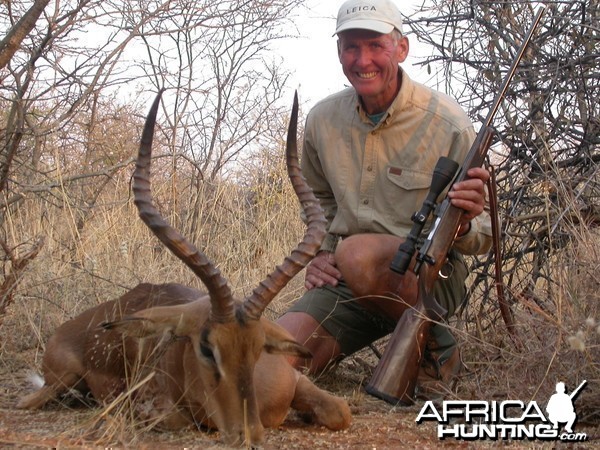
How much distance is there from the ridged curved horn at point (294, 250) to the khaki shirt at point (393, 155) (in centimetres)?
141

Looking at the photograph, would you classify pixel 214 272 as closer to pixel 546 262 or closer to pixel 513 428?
pixel 513 428

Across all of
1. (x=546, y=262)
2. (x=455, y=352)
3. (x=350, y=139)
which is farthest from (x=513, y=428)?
(x=350, y=139)

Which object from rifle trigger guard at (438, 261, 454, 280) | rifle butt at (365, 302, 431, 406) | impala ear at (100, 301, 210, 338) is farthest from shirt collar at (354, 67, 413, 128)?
impala ear at (100, 301, 210, 338)

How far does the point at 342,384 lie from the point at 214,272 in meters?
1.99

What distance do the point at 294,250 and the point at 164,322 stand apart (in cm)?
73

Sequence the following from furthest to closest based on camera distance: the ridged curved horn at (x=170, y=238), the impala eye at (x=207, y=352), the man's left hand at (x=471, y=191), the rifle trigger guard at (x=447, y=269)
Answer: the rifle trigger guard at (x=447, y=269) < the man's left hand at (x=471, y=191) < the impala eye at (x=207, y=352) < the ridged curved horn at (x=170, y=238)

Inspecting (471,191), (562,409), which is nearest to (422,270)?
(471,191)

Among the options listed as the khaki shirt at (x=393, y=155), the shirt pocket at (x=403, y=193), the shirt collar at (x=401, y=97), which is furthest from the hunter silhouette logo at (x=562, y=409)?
the shirt collar at (x=401, y=97)

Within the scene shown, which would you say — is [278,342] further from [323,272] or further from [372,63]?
[372,63]

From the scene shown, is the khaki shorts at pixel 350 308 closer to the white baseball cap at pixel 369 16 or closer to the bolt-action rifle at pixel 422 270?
the bolt-action rifle at pixel 422 270

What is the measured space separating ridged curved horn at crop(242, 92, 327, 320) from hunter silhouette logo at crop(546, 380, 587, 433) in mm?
1291

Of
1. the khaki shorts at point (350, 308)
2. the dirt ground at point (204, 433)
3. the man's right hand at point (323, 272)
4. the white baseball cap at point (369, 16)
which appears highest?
the white baseball cap at point (369, 16)

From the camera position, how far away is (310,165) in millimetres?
6223

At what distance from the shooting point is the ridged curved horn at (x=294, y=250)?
4.12m
